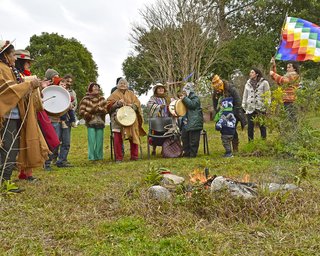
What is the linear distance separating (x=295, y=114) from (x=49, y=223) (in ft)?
17.1

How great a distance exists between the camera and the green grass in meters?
3.08

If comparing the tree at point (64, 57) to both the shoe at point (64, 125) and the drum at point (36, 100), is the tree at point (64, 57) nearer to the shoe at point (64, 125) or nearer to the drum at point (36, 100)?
the shoe at point (64, 125)

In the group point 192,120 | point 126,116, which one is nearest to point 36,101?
point 126,116

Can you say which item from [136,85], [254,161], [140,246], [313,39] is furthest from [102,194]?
[136,85]

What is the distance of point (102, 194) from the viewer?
4.73 metres

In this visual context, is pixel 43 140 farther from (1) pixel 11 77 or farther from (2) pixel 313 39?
(2) pixel 313 39

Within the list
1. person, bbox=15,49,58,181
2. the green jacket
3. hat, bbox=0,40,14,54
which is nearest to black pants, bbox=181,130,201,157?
the green jacket

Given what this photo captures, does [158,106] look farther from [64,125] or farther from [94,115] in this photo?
[64,125]

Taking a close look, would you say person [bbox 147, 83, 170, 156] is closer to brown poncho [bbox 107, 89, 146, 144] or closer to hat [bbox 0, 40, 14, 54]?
brown poncho [bbox 107, 89, 146, 144]

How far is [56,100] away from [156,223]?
12.9ft

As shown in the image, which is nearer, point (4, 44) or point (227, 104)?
point (4, 44)

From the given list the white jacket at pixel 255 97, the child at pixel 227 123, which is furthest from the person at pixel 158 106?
the white jacket at pixel 255 97

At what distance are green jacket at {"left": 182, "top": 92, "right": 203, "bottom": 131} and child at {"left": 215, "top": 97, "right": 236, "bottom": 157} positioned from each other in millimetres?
465

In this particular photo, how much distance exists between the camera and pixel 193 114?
27.9 feet
